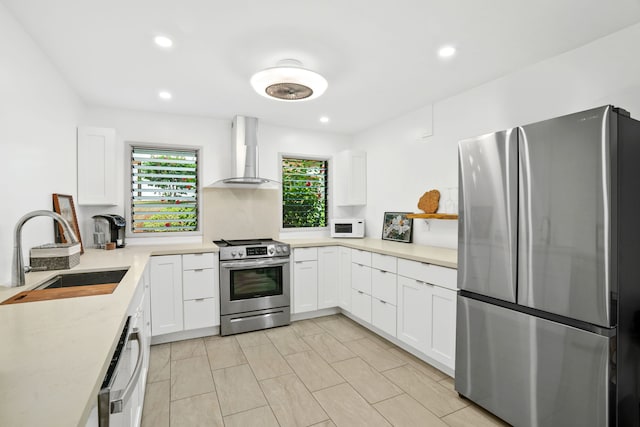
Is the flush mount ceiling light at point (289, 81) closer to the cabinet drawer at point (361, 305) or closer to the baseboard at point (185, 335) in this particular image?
the cabinet drawer at point (361, 305)

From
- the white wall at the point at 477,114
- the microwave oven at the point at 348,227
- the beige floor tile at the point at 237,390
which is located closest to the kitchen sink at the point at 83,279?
the beige floor tile at the point at 237,390

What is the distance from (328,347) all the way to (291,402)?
0.94 meters

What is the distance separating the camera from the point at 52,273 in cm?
206

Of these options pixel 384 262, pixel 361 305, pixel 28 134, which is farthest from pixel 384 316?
pixel 28 134

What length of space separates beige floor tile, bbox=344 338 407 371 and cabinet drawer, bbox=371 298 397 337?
187mm

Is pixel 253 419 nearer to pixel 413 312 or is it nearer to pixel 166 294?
pixel 413 312

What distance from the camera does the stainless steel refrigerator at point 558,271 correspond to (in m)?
1.58

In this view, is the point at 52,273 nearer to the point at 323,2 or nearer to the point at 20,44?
the point at 20,44

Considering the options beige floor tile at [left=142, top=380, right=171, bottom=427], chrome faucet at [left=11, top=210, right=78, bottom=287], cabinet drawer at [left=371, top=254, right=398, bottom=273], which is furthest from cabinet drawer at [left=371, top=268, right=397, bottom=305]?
chrome faucet at [left=11, top=210, right=78, bottom=287]

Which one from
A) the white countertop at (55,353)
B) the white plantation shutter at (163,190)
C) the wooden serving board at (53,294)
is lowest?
the white countertop at (55,353)

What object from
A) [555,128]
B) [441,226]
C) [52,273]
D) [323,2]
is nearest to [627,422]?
[555,128]

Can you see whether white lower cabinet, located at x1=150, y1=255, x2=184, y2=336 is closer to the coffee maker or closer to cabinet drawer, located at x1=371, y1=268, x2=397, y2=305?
the coffee maker

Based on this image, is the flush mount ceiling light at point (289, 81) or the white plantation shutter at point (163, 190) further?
the white plantation shutter at point (163, 190)

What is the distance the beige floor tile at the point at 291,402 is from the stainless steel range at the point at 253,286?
1098 mm
